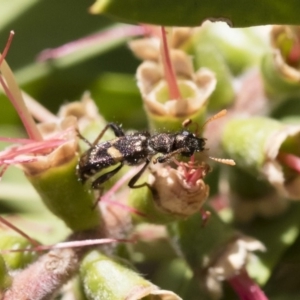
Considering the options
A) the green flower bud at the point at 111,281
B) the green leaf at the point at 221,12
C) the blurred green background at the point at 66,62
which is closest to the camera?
the green leaf at the point at 221,12

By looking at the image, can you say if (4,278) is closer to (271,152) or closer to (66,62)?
(271,152)

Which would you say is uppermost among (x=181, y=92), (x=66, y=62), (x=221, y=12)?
(x=221, y=12)

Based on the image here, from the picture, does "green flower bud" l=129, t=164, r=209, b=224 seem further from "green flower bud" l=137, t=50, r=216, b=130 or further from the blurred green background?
the blurred green background

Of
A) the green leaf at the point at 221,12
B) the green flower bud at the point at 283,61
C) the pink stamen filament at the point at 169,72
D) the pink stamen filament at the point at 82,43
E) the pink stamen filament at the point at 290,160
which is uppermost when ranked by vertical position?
the green leaf at the point at 221,12

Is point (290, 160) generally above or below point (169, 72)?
below

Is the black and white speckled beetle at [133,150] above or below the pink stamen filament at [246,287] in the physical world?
above

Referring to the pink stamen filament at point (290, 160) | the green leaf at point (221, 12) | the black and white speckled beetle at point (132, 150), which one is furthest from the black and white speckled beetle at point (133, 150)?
the green leaf at point (221, 12)

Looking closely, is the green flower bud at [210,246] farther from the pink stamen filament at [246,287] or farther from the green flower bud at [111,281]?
the green flower bud at [111,281]

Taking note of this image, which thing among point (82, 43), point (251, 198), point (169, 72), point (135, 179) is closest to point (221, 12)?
point (169, 72)

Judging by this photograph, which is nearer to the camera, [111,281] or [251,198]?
[111,281]
